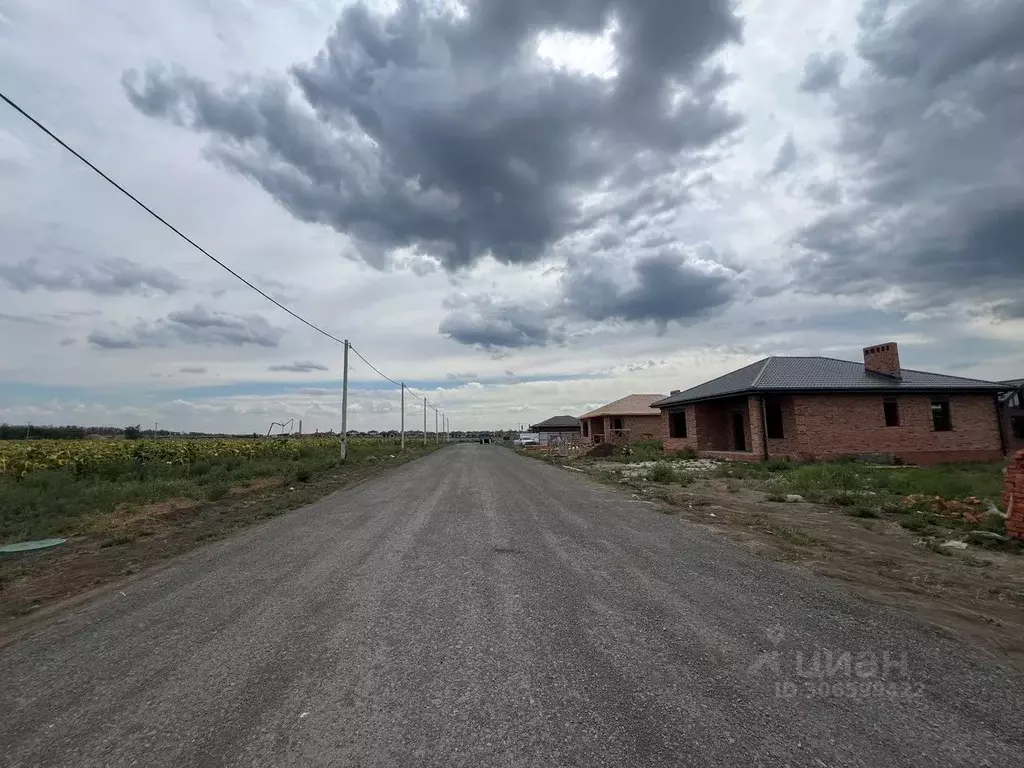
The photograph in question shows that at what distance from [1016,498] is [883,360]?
19.0 meters

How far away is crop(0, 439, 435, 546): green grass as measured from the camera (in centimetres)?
1021

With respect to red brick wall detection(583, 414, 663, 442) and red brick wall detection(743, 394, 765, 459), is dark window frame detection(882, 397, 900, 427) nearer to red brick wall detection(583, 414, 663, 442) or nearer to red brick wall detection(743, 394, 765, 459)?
red brick wall detection(743, 394, 765, 459)

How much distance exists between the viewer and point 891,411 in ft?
73.1

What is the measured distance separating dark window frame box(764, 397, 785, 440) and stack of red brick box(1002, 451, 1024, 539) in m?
14.8

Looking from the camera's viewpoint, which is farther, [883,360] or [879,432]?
[883,360]

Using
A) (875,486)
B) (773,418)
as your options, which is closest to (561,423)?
(773,418)

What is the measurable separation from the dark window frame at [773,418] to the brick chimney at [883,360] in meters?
5.23

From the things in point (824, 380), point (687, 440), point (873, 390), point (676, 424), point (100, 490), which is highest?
point (824, 380)

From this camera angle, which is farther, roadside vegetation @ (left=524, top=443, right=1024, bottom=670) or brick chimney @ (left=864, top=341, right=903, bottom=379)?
brick chimney @ (left=864, top=341, right=903, bottom=379)

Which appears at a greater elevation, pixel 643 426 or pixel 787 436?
pixel 643 426

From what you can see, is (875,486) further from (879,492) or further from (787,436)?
(787,436)

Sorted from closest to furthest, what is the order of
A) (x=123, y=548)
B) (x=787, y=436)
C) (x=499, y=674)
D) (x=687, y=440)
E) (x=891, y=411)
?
(x=499, y=674) < (x=123, y=548) < (x=787, y=436) < (x=891, y=411) < (x=687, y=440)

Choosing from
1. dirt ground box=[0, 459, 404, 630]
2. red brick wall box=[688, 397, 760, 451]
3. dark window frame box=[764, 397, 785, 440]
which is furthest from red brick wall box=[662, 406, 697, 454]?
dirt ground box=[0, 459, 404, 630]

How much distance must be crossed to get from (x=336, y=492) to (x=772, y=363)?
68.9 feet
